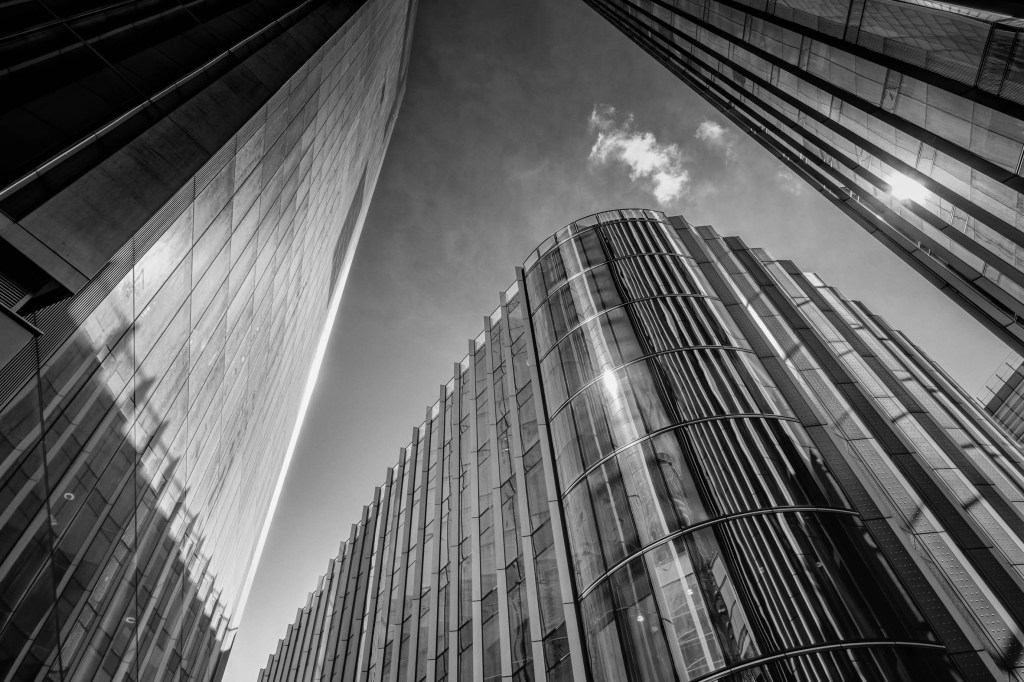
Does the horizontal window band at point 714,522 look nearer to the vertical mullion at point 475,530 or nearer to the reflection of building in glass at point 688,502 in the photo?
the reflection of building in glass at point 688,502

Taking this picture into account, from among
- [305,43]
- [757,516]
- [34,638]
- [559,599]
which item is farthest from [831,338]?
[34,638]

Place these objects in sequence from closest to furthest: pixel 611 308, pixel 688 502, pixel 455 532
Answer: pixel 688 502 < pixel 611 308 < pixel 455 532

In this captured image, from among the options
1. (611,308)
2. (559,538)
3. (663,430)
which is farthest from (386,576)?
(663,430)

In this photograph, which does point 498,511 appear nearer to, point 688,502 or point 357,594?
point 688,502

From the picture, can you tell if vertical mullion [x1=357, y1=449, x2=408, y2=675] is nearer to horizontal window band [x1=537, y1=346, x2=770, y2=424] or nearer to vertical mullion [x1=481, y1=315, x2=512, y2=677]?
vertical mullion [x1=481, y1=315, x2=512, y2=677]

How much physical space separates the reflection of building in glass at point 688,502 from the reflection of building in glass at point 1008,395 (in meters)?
38.4

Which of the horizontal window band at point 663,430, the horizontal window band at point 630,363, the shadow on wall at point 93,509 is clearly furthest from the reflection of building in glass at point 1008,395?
the shadow on wall at point 93,509

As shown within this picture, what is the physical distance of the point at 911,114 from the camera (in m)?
10.1

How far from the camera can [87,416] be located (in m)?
12.6

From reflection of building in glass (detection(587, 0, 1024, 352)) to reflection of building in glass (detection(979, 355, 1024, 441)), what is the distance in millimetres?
57541

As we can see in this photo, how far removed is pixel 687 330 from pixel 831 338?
14318mm

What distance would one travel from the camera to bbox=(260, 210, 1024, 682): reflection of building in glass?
10.6m

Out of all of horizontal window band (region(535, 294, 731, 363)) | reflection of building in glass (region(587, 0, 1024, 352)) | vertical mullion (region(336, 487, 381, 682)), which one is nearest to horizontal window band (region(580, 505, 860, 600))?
reflection of building in glass (region(587, 0, 1024, 352))

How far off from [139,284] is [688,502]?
46.3 feet
